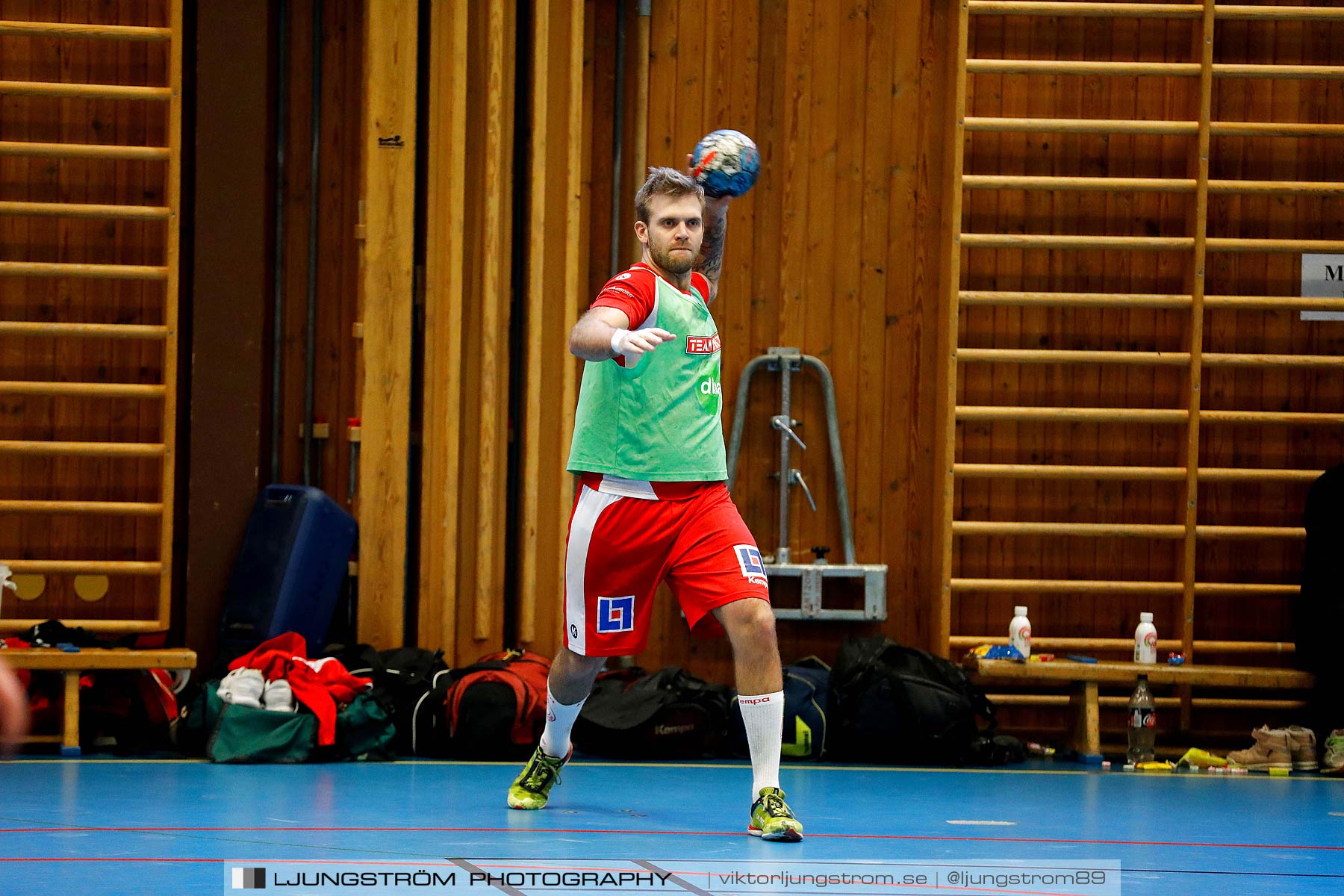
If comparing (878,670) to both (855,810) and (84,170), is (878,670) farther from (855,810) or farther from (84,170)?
(84,170)

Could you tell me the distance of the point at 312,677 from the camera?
5574 millimetres

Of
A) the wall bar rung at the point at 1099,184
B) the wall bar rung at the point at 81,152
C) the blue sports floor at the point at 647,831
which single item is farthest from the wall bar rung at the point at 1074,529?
the wall bar rung at the point at 81,152

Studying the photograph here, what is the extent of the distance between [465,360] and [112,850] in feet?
9.81

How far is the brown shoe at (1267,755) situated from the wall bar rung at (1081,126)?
2.51 m

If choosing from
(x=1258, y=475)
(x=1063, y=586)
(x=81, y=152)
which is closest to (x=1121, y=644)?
(x=1063, y=586)

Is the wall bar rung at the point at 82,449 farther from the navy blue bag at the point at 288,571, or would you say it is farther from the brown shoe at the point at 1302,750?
the brown shoe at the point at 1302,750

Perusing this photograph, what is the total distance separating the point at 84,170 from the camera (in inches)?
253

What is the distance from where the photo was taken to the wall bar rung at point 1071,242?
6438 mm

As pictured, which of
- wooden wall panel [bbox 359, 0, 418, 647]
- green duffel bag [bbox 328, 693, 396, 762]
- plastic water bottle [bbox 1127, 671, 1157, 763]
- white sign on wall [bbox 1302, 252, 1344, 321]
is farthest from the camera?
white sign on wall [bbox 1302, 252, 1344, 321]

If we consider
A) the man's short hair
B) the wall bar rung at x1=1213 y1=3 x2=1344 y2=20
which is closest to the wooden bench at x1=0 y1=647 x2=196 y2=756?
the man's short hair

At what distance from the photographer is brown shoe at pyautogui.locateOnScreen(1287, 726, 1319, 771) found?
610 centimetres

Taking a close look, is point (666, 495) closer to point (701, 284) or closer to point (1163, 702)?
point (701, 284)

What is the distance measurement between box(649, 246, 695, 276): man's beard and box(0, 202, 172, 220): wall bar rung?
9.34 ft

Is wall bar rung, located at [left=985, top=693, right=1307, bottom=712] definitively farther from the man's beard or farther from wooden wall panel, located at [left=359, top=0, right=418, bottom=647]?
the man's beard
